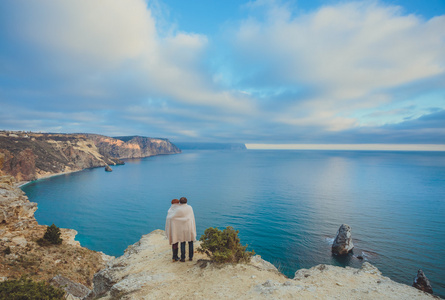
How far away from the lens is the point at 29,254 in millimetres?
17375

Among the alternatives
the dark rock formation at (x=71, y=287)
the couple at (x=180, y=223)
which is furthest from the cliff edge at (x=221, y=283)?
the dark rock formation at (x=71, y=287)

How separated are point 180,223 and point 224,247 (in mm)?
2696

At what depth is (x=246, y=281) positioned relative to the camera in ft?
27.0

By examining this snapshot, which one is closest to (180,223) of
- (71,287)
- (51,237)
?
(71,287)

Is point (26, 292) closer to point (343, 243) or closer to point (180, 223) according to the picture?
point (180, 223)

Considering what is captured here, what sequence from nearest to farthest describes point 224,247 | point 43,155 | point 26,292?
point 26,292 < point 224,247 < point 43,155

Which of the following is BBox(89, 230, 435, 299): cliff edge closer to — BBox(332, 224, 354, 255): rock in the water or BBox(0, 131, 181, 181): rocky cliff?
BBox(332, 224, 354, 255): rock in the water

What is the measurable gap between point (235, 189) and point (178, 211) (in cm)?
6280

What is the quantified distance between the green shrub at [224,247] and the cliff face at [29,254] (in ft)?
47.3

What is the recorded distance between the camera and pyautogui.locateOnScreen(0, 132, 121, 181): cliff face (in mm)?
86750

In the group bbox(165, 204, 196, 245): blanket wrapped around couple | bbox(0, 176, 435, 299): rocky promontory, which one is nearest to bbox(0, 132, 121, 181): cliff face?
bbox(0, 176, 435, 299): rocky promontory

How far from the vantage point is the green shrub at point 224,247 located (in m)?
9.33

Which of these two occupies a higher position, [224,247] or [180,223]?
[180,223]

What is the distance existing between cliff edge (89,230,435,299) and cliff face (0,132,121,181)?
233 ft
